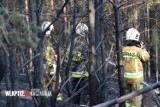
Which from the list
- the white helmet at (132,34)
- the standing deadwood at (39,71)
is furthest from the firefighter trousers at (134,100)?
the standing deadwood at (39,71)

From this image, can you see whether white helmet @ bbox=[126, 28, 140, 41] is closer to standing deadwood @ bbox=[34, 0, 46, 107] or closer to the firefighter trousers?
the firefighter trousers

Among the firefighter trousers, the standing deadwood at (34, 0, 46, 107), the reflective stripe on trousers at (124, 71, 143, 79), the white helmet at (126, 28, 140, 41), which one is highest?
the white helmet at (126, 28, 140, 41)

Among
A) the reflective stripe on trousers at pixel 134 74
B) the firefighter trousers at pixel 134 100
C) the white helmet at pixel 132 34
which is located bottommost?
the firefighter trousers at pixel 134 100

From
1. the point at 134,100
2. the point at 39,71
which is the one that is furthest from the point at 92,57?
the point at 134,100

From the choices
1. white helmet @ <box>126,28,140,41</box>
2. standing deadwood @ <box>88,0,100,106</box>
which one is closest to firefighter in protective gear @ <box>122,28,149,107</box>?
white helmet @ <box>126,28,140,41</box>

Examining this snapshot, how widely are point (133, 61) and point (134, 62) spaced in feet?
0.21

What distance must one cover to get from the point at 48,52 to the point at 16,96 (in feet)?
7.75

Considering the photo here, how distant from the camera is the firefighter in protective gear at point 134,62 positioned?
7453 millimetres

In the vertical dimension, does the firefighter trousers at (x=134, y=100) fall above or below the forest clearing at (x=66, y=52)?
below

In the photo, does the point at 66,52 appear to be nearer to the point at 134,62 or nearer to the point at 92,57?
the point at 92,57

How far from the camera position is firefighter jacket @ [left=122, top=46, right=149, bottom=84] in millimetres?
7537

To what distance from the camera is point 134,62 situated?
7.72 metres

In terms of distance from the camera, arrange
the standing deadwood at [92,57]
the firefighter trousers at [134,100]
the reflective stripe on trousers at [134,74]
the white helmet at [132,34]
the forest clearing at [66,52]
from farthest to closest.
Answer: the reflective stripe on trousers at [134,74]
the firefighter trousers at [134,100]
the white helmet at [132,34]
the standing deadwood at [92,57]
the forest clearing at [66,52]

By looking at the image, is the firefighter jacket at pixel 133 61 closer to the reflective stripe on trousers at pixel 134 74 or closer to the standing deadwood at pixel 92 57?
the reflective stripe on trousers at pixel 134 74
